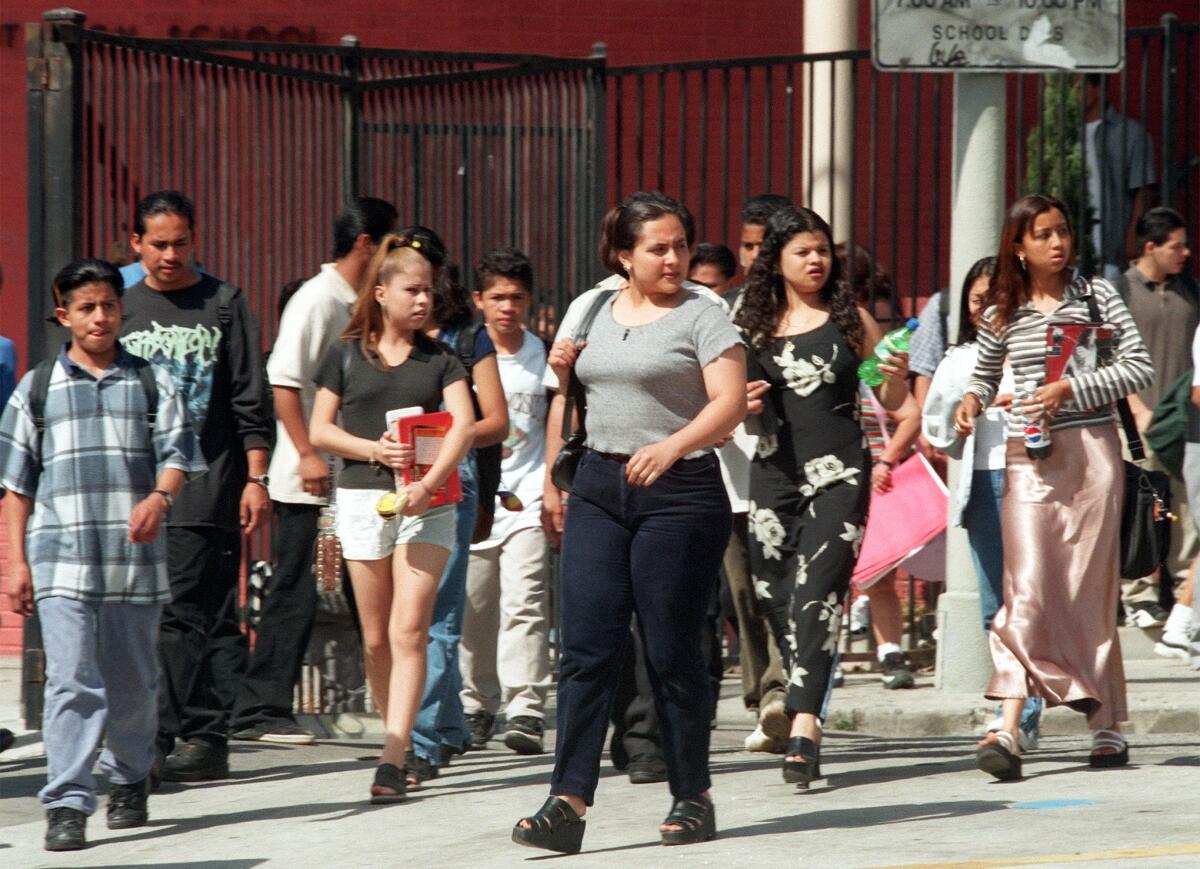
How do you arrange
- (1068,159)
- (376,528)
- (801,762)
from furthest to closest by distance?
(1068,159)
(376,528)
(801,762)

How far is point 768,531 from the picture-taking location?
741 cm

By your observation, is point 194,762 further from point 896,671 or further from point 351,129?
point 351,129

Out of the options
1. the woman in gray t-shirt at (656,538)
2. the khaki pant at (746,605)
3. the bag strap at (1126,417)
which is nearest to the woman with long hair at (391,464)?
the woman in gray t-shirt at (656,538)

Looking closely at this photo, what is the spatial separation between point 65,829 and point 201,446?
5.61 feet

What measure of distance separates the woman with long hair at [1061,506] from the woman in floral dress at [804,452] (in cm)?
48

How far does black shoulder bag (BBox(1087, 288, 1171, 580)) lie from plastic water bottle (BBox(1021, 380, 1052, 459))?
0.31m

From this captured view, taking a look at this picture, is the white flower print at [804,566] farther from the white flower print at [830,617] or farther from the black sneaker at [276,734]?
the black sneaker at [276,734]

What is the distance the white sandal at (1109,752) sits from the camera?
7.28m

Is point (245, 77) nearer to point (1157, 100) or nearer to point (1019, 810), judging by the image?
point (1019, 810)

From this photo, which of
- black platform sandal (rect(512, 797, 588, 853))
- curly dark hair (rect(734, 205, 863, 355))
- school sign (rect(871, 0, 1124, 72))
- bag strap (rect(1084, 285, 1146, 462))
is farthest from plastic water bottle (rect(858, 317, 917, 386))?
black platform sandal (rect(512, 797, 588, 853))

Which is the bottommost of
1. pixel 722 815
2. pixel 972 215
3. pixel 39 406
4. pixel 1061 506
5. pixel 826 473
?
pixel 722 815

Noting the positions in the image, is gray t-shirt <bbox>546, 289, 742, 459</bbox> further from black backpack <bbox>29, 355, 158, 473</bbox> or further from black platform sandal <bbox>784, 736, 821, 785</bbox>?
black backpack <bbox>29, 355, 158, 473</bbox>

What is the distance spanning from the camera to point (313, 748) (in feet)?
27.3

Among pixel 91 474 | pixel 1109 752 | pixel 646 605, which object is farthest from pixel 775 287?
pixel 91 474
